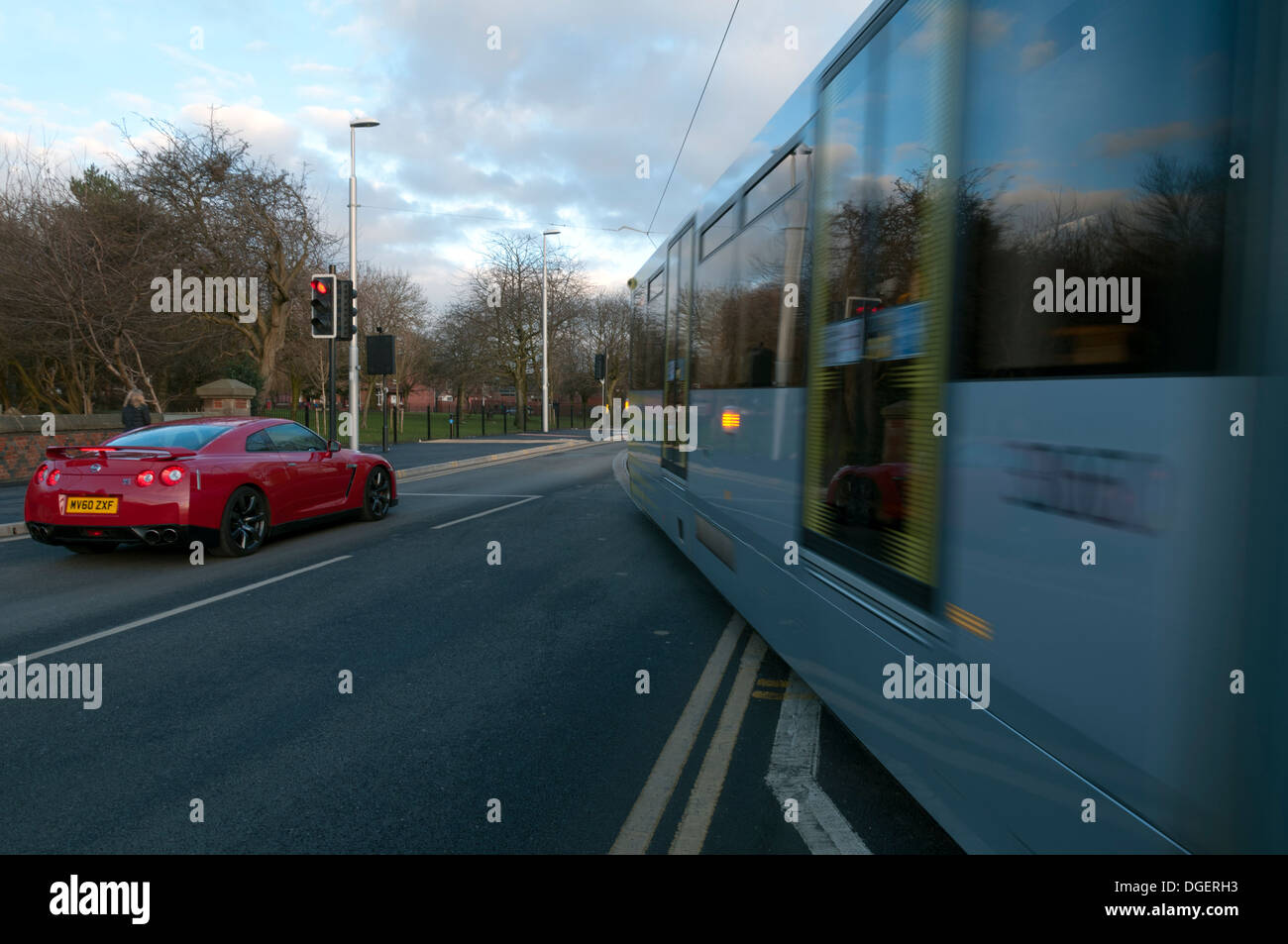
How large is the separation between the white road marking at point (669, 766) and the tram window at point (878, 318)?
1093mm

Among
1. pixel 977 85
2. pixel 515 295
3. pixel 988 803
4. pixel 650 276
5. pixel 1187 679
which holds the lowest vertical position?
pixel 988 803

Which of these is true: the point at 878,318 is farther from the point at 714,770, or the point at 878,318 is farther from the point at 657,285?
the point at 657,285

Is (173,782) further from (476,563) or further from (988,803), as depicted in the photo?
(476,563)

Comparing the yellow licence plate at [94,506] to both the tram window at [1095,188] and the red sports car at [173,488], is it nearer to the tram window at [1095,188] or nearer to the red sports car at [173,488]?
the red sports car at [173,488]

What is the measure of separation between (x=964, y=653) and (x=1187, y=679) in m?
0.88

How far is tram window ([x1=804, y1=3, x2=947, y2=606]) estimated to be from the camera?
→ 3037mm

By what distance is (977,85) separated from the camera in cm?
267

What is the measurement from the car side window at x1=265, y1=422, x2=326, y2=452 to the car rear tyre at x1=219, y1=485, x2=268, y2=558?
0.81 metres

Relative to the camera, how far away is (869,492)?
3518 mm
